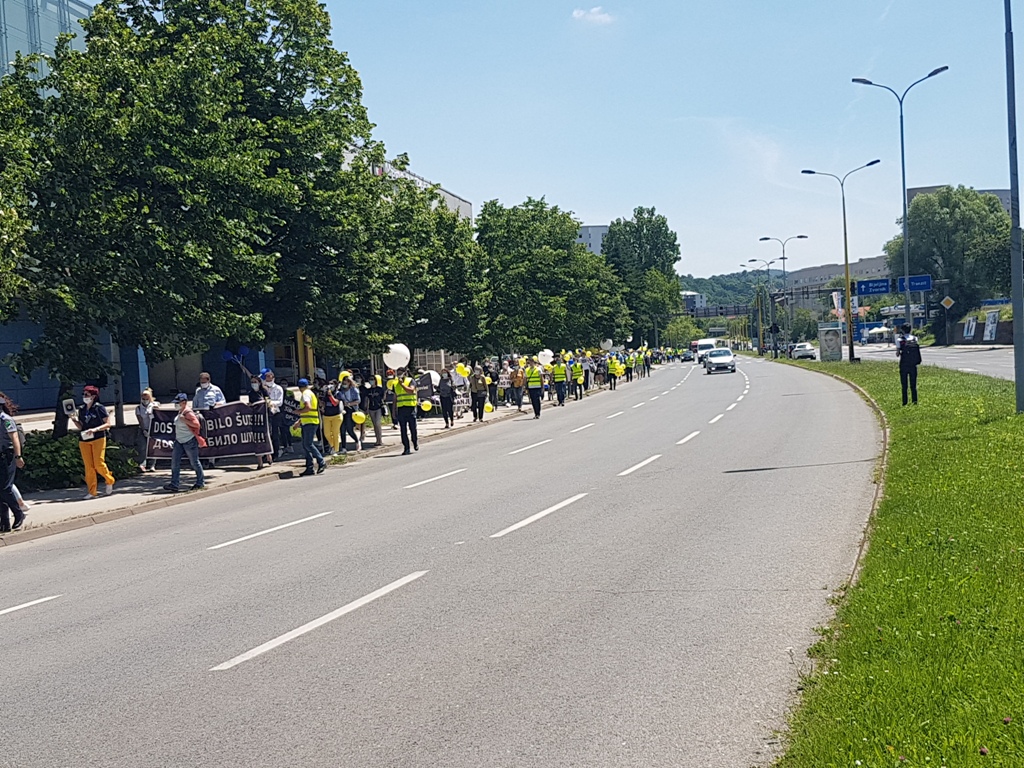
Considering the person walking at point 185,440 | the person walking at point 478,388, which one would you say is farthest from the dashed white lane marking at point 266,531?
the person walking at point 478,388

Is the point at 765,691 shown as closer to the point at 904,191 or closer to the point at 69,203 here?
the point at 69,203

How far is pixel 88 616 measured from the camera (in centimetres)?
828

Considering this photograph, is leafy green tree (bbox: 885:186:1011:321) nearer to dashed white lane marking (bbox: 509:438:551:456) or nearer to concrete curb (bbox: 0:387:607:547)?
dashed white lane marking (bbox: 509:438:551:456)

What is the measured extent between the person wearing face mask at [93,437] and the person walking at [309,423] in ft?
12.6

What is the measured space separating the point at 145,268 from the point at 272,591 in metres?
11.0

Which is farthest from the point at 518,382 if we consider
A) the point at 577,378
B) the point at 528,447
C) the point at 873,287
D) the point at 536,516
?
the point at 873,287

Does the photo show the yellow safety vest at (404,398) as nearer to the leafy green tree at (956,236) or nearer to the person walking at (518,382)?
the person walking at (518,382)

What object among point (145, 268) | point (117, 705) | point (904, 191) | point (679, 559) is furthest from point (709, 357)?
point (117, 705)

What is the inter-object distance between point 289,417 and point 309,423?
354cm

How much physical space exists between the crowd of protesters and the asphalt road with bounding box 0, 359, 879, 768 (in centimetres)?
230

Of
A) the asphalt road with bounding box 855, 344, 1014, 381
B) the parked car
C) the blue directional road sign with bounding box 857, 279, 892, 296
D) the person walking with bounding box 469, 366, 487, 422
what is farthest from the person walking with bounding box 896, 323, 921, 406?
the blue directional road sign with bounding box 857, 279, 892, 296

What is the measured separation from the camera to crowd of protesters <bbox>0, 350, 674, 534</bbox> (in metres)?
16.3

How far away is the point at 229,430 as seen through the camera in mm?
21000

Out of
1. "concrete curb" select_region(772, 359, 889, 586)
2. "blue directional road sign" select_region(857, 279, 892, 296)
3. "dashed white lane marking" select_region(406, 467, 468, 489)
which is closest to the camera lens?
"concrete curb" select_region(772, 359, 889, 586)
